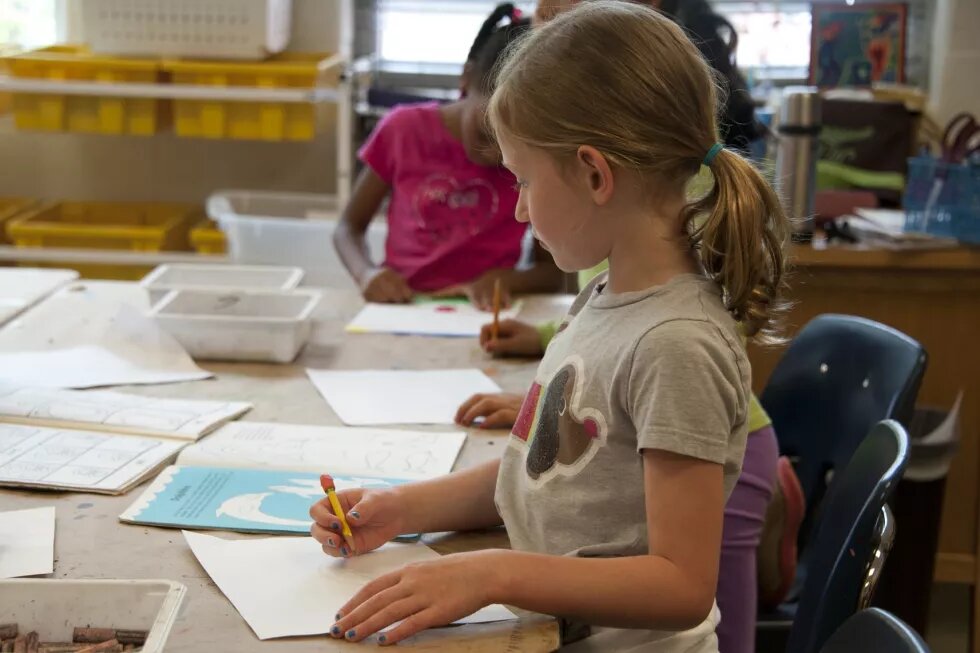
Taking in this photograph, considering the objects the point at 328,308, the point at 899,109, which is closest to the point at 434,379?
the point at 328,308

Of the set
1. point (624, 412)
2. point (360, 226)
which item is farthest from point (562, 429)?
point (360, 226)

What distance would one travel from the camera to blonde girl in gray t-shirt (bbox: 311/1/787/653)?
82 cm

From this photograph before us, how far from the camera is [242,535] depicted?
3.30 ft

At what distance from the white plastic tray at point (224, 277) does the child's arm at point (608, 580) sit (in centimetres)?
100

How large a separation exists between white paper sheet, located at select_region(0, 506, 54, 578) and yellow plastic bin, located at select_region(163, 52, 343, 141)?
6.09ft

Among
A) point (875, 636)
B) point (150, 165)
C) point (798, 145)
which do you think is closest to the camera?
point (875, 636)

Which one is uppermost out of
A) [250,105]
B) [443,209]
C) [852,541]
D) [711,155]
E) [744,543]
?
[711,155]

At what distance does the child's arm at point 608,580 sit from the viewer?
809 mm

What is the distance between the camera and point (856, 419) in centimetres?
148

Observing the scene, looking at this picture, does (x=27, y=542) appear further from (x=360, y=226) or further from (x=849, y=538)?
(x=360, y=226)

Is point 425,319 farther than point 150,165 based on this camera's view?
No

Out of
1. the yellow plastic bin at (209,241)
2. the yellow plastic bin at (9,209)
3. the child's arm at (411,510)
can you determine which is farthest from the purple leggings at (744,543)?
the yellow plastic bin at (9,209)

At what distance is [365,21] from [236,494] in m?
2.56

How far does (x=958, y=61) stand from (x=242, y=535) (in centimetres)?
267
